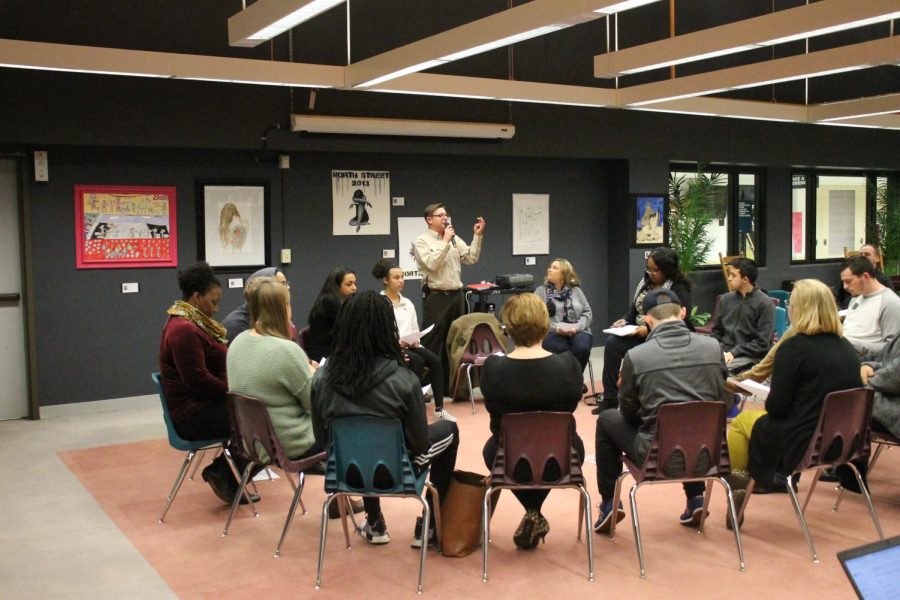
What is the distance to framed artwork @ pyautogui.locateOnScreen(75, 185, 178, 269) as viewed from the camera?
7.61 metres

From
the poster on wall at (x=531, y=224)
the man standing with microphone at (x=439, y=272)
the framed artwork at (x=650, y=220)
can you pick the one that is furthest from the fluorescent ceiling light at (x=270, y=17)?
the framed artwork at (x=650, y=220)

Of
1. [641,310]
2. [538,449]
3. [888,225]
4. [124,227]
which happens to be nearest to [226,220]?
[124,227]

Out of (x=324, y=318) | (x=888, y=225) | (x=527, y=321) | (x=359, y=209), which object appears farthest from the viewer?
(x=888, y=225)

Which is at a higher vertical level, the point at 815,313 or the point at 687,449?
the point at 815,313

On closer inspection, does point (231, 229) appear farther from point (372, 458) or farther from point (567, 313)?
point (372, 458)

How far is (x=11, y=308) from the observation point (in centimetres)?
749

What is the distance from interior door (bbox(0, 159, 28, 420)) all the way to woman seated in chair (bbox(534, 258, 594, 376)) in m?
4.23

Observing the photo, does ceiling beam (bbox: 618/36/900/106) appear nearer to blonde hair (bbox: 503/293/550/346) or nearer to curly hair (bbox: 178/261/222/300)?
blonde hair (bbox: 503/293/550/346)

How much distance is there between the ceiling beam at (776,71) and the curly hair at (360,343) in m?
3.89

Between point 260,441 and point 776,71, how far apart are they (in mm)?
4794

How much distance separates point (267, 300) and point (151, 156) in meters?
3.82

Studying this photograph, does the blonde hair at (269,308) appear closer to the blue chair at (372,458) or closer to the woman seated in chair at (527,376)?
the blue chair at (372,458)

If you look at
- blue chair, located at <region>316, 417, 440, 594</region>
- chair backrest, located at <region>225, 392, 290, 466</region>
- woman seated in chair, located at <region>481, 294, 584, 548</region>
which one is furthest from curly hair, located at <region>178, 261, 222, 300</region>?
woman seated in chair, located at <region>481, 294, 584, 548</region>

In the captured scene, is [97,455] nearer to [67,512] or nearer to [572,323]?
[67,512]
